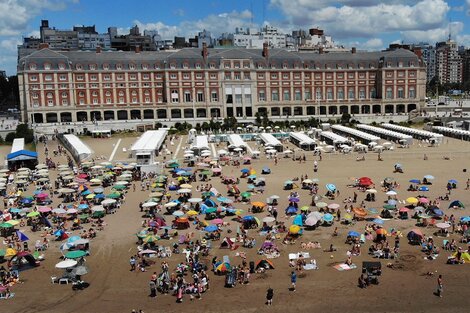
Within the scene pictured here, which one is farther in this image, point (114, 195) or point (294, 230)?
point (114, 195)

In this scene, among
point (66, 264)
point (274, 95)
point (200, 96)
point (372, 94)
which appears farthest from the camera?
point (372, 94)

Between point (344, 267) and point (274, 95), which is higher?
point (274, 95)

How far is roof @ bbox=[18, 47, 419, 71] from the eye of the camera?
95.7m

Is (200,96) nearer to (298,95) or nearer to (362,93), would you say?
(298,95)

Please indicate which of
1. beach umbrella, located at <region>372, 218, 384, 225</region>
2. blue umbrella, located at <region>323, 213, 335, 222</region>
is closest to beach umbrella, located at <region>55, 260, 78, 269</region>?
A: blue umbrella, located at <region>323, 213, 335, 222</region>

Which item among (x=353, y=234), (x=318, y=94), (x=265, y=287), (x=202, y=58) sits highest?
(x=202, y=58)

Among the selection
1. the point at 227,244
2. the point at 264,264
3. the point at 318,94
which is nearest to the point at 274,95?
the point at 318,94

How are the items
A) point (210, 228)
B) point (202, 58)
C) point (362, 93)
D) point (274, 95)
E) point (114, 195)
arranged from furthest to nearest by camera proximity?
point (362, 93), point (274, 95), point (202, 58), point (114, 195), point (210, 228)

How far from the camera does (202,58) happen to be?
101 m

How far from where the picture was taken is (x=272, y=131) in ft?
290

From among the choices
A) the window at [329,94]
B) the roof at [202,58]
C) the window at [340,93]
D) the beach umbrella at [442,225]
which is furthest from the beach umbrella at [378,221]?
the window at [340,93]

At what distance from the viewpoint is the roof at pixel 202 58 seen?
3767 inches

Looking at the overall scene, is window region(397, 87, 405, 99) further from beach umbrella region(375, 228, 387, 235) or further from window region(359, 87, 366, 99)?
beach umbrella region(375, 228, 387, 235)

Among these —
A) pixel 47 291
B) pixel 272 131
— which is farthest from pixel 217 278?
pixel 272 131
